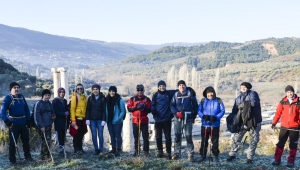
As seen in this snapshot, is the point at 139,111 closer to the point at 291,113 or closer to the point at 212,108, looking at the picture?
the point at 212,108

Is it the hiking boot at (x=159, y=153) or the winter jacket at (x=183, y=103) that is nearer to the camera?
the winter jacket at (x=183, y=103)

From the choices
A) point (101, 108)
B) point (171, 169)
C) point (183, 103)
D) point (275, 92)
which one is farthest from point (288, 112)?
point (275, 92)

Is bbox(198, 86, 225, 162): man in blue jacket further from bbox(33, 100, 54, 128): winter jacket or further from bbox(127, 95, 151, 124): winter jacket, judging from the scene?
bbox(33, 100, 54, 128): winter jacket

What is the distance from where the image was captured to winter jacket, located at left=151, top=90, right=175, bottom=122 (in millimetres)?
8336

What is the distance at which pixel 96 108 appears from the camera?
879 centimetres

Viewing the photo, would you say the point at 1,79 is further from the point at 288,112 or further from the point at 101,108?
the point at 288,112

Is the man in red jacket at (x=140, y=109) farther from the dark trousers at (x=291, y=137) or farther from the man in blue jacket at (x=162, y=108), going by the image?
the dark trousers at (x=291, y=137)

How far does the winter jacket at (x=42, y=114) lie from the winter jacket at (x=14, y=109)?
10.1 inches

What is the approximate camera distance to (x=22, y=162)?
27.7 feet

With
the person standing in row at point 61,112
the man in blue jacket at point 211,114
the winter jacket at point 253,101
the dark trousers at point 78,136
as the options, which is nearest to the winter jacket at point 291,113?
the winter jacket at point 253,101

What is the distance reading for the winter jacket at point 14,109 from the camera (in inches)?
308

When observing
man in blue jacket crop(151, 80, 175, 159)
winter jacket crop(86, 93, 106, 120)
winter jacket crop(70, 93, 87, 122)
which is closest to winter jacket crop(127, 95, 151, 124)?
man in blue jacket crop(151, 80, 175, 159)

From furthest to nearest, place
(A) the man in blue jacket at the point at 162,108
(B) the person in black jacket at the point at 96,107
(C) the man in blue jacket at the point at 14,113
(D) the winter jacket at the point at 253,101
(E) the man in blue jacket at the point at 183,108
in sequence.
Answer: (B) the person in black jacket at the point at 96,107 < (A) the man in blue jacket at the point at 162,108 < (E) the man in blue jacket at the point at 183,108 < (C) the man in blue jacket at the point at 14,113 < (D) the winter jacket at the point at 253,101

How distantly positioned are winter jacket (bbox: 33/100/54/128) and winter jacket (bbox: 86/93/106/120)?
0.90 metres
